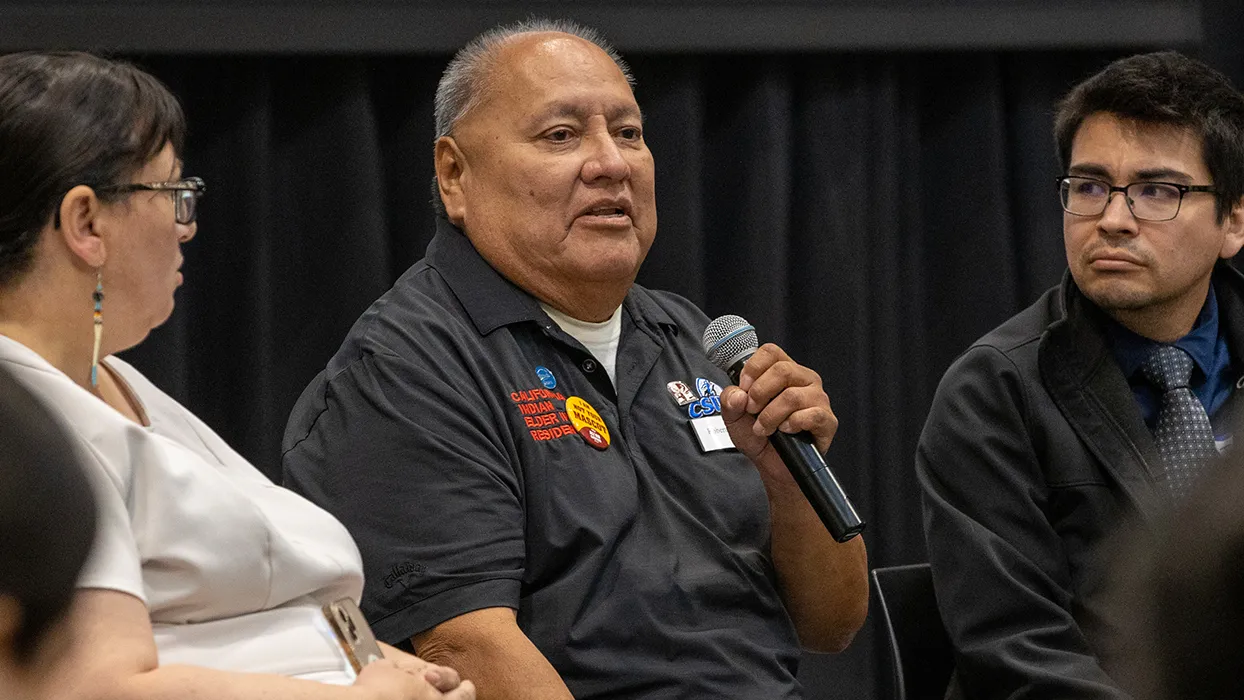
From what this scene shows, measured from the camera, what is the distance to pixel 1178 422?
2.47 meters

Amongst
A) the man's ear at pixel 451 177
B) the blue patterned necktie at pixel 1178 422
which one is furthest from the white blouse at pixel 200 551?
the blue patterned necktie at pixel 1178 422

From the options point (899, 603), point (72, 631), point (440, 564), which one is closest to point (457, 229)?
point (440, 564)

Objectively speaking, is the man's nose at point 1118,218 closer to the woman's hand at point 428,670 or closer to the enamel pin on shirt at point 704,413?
the enamel pin on shirt at point 704,413

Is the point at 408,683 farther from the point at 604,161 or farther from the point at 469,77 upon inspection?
the point at 469,77

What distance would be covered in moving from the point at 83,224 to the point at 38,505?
0.97 m

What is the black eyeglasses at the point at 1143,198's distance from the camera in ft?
8.47

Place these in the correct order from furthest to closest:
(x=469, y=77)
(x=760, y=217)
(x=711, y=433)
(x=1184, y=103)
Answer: (x=760, y=217) → (x=1184, y=103) → (x=469, y=77) → (x=711, y=433)

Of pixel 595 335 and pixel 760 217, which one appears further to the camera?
pixel 760 217

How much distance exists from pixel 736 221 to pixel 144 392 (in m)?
1.91

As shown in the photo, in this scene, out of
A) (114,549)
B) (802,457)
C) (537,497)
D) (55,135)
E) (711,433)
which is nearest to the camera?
(114,549)

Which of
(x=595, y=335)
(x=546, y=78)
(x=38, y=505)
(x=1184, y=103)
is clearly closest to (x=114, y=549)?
(x=38, y=505)

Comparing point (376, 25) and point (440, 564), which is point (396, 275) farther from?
point (440, 564)

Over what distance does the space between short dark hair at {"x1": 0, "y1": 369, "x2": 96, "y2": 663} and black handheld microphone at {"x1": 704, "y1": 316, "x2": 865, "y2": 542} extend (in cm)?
132

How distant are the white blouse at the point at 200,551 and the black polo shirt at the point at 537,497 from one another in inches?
11.2
